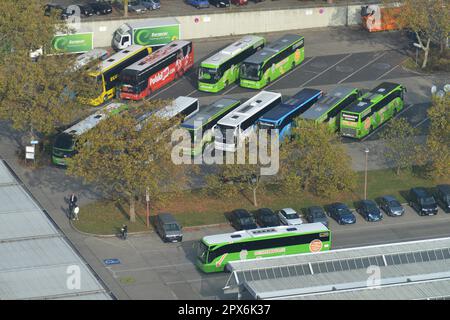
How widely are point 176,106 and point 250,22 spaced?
77.7ft

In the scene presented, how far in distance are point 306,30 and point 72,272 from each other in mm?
51411

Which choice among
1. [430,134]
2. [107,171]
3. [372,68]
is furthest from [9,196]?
[372,68]

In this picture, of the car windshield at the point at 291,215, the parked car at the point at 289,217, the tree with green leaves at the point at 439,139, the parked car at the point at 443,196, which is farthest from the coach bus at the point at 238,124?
the parked car at the point at 443,196

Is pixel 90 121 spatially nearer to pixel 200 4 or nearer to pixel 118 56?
pixel 118 56

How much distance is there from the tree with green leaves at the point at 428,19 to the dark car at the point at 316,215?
29.6m

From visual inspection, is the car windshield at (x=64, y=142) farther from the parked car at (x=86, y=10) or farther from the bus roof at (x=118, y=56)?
the parked car at (x=86, y=10)

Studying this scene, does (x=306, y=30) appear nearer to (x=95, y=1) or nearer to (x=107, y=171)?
(x=95, y=1)

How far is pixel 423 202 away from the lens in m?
91.5

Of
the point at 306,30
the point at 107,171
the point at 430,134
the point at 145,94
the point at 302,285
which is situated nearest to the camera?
the point at 302,285

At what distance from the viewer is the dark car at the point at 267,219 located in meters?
88.6

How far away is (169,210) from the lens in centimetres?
9100

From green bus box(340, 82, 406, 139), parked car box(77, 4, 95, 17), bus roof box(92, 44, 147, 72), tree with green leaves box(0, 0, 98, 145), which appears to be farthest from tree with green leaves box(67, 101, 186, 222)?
parked car box(77, 4, 95, 17)

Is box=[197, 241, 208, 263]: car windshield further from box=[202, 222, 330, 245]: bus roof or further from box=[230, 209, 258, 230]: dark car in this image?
box=[230, 209, 258, 230]: dark car

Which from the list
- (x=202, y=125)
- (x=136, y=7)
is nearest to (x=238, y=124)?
(x=202, y=125)
